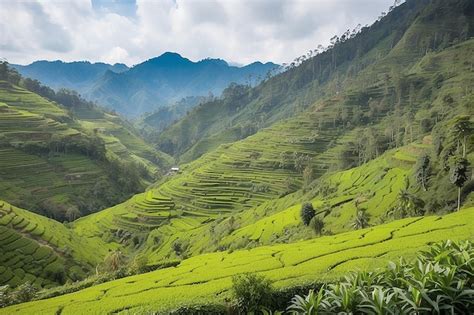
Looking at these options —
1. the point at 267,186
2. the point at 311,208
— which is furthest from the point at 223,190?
the point at 311,208

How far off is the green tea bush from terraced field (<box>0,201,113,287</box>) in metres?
57.4

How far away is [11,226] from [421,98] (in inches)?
4801

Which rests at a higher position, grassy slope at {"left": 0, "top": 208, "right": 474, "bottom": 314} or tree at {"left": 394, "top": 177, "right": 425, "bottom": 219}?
grassy slope at {"left": 0, "top": 208, "right": 474, "bottom": 314}

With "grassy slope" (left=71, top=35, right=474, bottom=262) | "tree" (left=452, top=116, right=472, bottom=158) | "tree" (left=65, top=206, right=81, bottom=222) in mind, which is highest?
"tree" (left=452, top=116, right=472, bottom=158)

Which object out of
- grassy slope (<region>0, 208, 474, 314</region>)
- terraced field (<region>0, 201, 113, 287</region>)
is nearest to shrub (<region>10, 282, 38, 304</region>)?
grassy slope (<region>0, 208, 474, 314</region>)

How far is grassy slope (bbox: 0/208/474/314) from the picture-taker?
16.7m

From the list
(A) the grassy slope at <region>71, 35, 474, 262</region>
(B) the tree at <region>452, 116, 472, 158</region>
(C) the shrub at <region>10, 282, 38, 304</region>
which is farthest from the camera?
(A) the grassy slope at <region>71, 35, 474, 262</region>

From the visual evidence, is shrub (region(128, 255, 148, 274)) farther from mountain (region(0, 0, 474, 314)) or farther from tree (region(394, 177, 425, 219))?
tree (region(394, 177, 425, 219))

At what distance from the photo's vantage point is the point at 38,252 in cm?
6444

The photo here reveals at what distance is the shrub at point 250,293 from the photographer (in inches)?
519

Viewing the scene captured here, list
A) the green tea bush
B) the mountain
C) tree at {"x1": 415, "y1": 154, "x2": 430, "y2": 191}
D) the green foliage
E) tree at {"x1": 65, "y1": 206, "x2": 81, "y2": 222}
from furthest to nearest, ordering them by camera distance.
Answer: tree at {"x1": 65, "y1": 206, "x2": 81, "y2": 222} → tree at {"x1": 415, "y1": 154, "x2": 430, "y2": 191} → the green foliage → the mountain → the green tea bush

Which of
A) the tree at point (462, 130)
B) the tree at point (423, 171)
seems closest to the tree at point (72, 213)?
the tree at point (423, 171)

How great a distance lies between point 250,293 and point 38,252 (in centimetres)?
6348

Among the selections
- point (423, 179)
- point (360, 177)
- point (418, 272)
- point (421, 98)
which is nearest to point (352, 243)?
point (418, 272)
